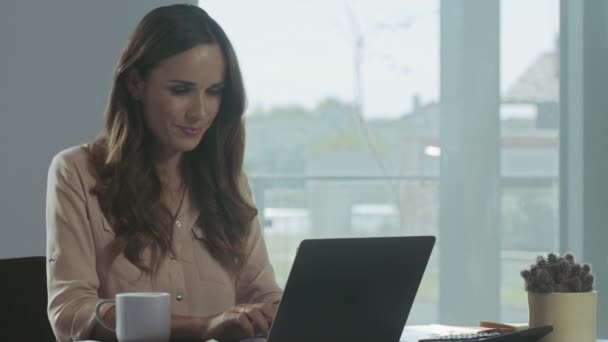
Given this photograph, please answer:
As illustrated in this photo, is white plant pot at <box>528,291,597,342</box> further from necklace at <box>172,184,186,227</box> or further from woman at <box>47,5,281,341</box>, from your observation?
necklace at <box>172,184,186,227</box>

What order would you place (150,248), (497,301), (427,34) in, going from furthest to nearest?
(427,34) → (497,301) → (150,248)

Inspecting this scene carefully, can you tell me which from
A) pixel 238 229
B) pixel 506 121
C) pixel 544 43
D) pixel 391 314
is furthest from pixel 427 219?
pixel 391 314

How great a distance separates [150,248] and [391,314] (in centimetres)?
64

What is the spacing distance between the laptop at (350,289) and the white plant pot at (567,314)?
25 cm

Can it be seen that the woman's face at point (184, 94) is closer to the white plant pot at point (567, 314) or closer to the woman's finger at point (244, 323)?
the woman's finger at point (244, 323)

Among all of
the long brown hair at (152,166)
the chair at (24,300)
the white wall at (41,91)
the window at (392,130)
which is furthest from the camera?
the window at (392,130)

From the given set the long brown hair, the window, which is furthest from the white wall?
the long brown hair

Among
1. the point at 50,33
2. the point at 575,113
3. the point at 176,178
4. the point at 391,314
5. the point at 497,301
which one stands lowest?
the point at 497,301

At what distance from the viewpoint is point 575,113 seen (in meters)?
3.51

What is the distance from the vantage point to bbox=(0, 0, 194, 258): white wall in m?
Answer: 3.33

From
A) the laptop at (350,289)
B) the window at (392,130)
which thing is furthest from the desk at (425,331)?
the window at (392,130)

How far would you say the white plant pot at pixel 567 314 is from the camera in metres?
1.58

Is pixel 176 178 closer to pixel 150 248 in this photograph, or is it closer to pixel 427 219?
pixel 150 248

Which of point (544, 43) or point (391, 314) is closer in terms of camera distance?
point (391, 314)
